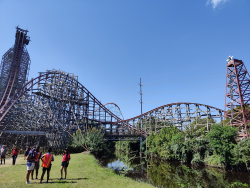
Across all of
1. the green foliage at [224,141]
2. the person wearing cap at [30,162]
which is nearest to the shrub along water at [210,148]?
the green foliage at [224,141]

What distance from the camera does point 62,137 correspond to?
15930 mm

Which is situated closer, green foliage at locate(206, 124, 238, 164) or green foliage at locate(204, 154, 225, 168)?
green foliage at locate(206, 124, 238, 164)

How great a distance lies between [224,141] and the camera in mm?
12844

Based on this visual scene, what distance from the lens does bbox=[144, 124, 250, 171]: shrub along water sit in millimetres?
11945

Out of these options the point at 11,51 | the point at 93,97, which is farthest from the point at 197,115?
the point at 11,51

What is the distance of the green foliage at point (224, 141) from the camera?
12.4 metres

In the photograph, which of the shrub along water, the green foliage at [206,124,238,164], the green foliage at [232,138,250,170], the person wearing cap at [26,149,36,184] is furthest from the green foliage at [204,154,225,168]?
the person wearing cap at [26,149,36,184]

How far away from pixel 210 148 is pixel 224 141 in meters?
2.28

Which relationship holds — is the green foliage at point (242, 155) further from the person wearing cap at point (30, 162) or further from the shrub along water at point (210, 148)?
the person wearing cap at point (30, 162)

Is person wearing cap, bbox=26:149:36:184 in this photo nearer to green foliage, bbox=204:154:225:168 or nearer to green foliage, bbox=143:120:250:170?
green foliage, bbox=143:120:250:170

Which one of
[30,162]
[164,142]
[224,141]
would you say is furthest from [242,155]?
[30,162]

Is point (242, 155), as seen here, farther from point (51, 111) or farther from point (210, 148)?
point (51, 111)

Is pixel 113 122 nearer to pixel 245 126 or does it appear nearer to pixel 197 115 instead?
pixel 197 115

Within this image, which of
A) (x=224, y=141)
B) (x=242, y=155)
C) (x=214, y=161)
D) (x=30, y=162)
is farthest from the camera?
(x=214, y=161)
